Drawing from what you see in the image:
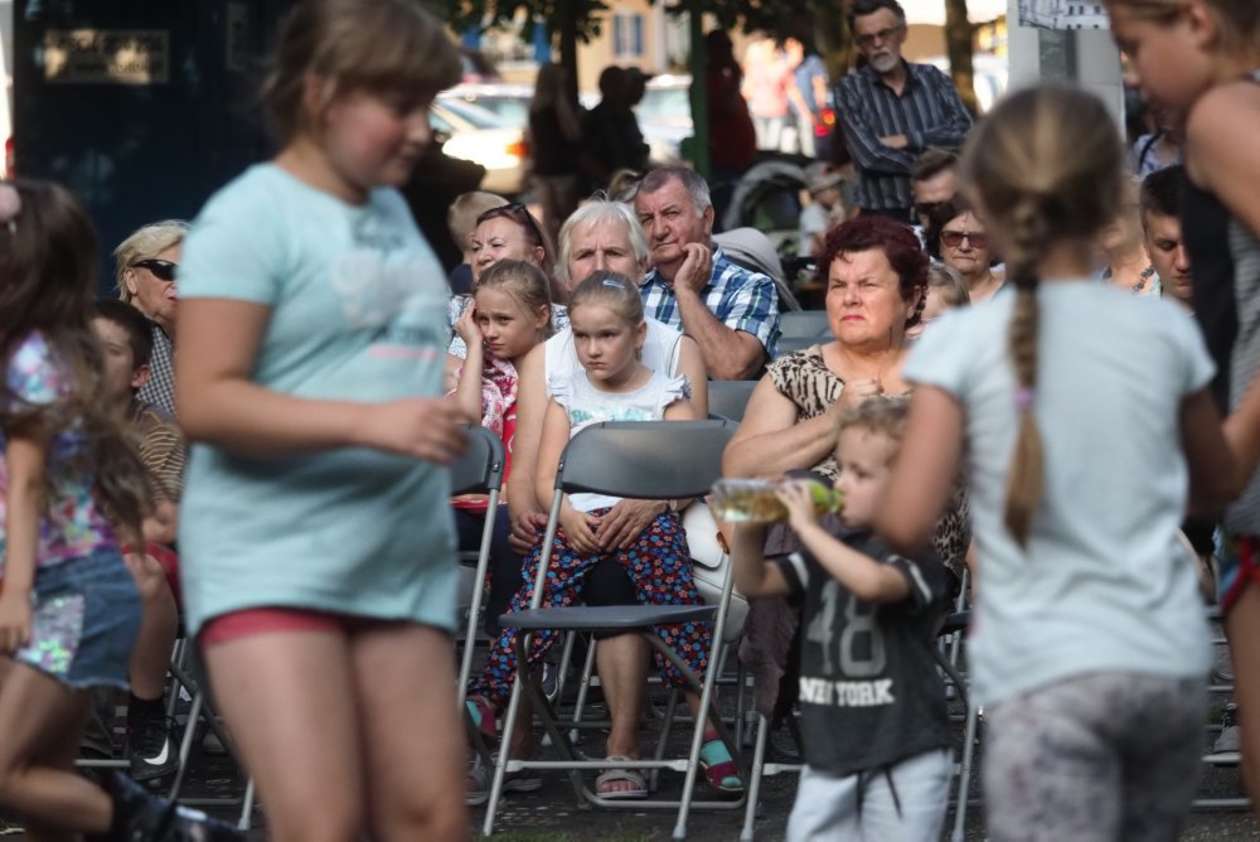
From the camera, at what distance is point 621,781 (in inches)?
266

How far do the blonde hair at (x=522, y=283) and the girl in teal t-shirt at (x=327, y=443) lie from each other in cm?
418

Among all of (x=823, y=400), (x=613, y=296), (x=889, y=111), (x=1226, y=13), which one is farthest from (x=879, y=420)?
(x=889, y=111)

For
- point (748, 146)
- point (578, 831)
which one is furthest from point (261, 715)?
point (748, 146)

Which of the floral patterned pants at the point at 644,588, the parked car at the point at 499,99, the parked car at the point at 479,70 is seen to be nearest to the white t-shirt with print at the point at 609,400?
the floral patterned pants at the point at 644,588

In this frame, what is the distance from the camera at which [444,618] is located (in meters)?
3.87

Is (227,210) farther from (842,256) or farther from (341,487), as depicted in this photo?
(842,256)

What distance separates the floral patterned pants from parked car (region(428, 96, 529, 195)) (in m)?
16.0

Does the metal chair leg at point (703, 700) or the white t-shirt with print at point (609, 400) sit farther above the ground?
the white t-shirt with print at point (609, 400)

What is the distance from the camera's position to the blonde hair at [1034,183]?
327 centimetres

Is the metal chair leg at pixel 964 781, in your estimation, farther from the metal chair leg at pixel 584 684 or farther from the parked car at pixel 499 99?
the parked car at pixel 499 99

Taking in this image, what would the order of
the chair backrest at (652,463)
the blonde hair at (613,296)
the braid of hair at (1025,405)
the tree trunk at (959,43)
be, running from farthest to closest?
the tree trunk at (959,43) < the blonde hair at (613,296) < the chair backrest at (652,463) < the braid of hair at (1025,405)

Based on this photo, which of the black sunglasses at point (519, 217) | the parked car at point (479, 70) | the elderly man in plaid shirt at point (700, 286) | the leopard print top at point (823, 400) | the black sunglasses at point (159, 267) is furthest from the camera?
the parked car at point (479, 70)

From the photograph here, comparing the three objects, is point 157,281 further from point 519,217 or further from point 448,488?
point 448,488

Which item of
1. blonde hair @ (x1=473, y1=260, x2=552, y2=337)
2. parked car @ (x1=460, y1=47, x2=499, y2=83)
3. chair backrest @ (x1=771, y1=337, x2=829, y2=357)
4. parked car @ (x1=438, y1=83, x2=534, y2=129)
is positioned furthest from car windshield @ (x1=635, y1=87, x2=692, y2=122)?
blonde hair @ (x1=473, y1=260, x2=552, y2=337)
